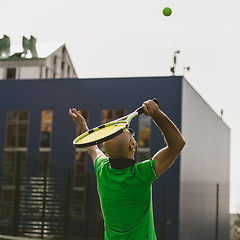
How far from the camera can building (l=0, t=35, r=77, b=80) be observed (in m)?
36.3

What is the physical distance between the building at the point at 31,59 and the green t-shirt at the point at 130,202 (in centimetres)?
3350

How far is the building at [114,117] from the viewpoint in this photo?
2261cm

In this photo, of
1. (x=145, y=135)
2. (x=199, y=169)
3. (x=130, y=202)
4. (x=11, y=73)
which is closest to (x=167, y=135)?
(x=130, y=202)

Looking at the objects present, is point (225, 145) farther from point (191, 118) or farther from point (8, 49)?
point (8, 49)

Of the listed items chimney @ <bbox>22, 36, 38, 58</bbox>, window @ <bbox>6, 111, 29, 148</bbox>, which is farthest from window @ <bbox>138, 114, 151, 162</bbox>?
chimney @ <bbox>22, 36, 38, 58</bbox>

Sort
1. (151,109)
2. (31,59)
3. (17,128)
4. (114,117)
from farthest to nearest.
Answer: (31,59)
(17,128)
(114,117)
(151,109)

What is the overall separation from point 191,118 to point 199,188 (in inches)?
139

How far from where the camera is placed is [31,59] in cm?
3634

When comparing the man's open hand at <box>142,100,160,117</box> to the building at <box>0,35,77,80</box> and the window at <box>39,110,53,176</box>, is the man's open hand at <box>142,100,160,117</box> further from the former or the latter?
the building at <box>0,35,77,80</box>

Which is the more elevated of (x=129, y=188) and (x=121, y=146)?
(x=121, y=146)

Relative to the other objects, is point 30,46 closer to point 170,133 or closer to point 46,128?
point 46,128

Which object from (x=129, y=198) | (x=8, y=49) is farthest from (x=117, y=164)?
(x=8, y=49)

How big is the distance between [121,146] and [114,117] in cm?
2087

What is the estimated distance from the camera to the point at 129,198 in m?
2.88
